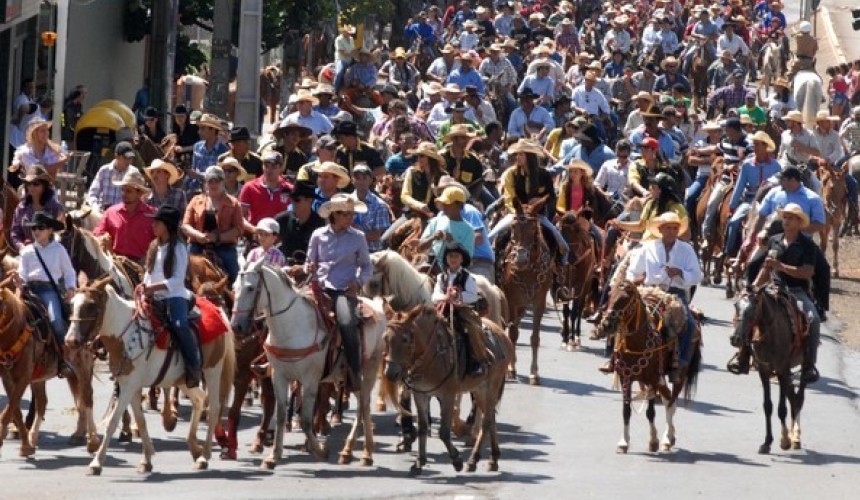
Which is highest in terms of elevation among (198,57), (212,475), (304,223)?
(198,57)

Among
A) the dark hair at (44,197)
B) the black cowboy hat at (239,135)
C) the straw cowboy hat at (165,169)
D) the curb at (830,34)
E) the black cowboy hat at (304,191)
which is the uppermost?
the curb at (830,34)

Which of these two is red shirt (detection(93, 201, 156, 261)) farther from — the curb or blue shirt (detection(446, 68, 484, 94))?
the curb

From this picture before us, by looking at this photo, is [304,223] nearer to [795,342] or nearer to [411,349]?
[411,349]

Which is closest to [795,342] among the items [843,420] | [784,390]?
[784,390]

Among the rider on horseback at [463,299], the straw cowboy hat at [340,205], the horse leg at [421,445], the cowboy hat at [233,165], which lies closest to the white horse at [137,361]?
the straw cowboy hat at [340,205]

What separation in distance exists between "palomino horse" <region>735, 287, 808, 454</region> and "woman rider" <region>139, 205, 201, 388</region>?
5.44 metres

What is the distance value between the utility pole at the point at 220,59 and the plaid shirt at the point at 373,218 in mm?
11303

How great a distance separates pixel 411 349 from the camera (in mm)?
19797

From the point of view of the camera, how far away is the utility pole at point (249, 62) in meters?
34.4

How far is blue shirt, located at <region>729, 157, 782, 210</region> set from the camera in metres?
32.0

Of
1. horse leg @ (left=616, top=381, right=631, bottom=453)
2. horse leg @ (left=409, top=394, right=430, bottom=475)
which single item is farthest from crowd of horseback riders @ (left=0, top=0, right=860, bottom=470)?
horse leg @ (left=409, top=394, right=430, bottom=475)

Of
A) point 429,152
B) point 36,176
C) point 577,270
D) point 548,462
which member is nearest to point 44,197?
point 36,176

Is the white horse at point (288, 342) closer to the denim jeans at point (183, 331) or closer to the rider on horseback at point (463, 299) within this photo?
the denim jeans at point (183, 331)

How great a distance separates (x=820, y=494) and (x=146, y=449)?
5.52 metres
